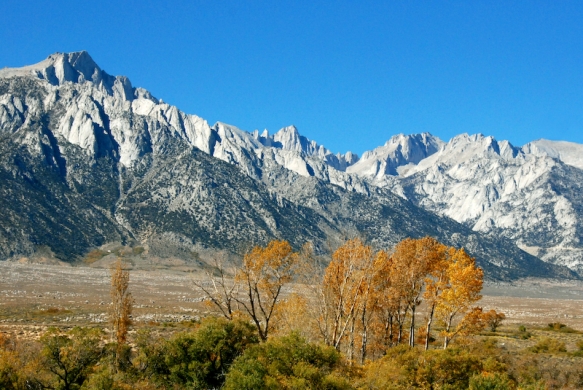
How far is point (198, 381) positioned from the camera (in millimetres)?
30000

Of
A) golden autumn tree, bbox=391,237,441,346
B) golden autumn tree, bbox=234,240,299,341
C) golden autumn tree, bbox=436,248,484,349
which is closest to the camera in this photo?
golden autumn tree, bbox=234,240,299,341

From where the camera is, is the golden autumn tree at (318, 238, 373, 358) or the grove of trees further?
the golden autumn tree at (318, 238, 373, 358)

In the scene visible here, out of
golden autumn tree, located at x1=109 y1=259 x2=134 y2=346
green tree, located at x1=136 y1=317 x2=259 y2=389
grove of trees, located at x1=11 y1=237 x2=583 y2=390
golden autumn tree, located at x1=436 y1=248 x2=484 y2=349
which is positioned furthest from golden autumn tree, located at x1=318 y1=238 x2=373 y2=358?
golden autumn tree, located at x1=109 y1=259 x2=134 y2=346

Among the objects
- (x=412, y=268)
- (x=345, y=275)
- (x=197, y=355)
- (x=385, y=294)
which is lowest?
(x=197, y=355)

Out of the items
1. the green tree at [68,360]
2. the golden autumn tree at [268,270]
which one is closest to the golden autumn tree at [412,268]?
the golden autumn tree at [268,270]

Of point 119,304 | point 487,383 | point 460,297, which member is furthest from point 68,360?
point 460,297

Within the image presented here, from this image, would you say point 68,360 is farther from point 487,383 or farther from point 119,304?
point 487,383

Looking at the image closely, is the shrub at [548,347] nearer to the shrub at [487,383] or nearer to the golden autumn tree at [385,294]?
the golden autumn tree at [385,294]

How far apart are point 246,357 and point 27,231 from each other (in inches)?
7560

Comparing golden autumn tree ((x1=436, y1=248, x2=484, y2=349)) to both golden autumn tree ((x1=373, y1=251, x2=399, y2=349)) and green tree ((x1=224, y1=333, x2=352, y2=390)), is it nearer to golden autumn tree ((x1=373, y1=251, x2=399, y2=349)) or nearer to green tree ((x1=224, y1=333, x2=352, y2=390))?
golden autumn tree ((x1=373, y1=251, x2=399, y2=349))

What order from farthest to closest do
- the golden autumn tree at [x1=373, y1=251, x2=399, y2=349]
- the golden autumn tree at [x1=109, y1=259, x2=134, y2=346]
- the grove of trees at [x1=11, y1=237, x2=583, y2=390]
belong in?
the golden autumn tree at [x1=109, y1=259, x2=134, y2=346] < the golden autumn tree at [x1=373, y1=251, x2=399, y2=349] < the grove of trees at [x1=11, y1=237, x2=583, y2=390]

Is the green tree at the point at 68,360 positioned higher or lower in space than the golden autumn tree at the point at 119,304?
lower

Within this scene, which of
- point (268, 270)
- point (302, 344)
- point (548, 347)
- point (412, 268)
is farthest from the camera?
point (548, 347)

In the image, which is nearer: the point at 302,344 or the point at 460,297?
the point at 302,344
